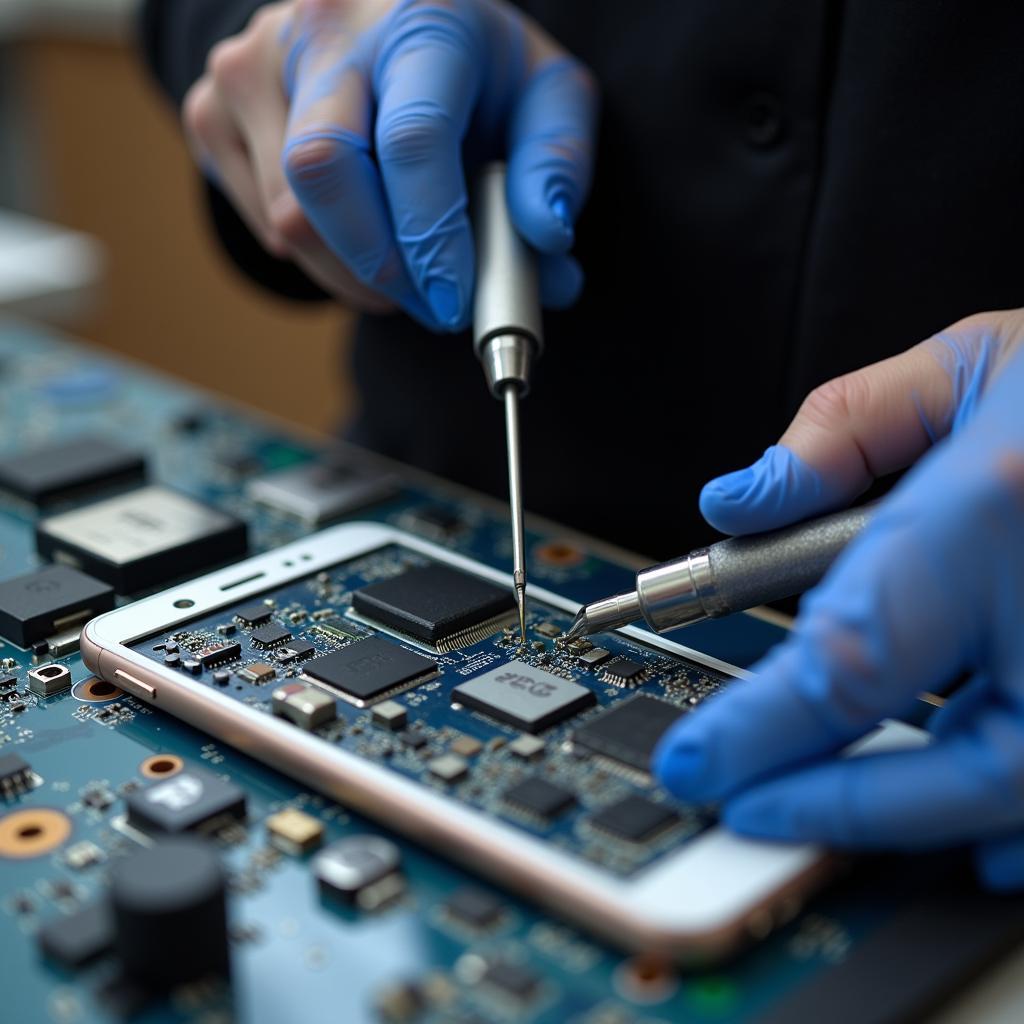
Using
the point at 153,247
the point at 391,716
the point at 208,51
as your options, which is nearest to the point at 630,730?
the point at 391,716

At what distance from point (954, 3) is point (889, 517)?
0.66 m

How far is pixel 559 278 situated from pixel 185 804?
2.56 feet

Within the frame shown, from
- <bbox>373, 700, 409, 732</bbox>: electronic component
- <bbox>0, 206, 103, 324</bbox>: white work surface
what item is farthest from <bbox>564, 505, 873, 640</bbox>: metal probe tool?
<bbox>0, 206, 103, 324</bbox>: white work surface

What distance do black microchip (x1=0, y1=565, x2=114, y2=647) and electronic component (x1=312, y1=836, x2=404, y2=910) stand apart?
46cm

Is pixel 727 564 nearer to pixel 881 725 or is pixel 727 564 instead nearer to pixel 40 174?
pixel 881 725

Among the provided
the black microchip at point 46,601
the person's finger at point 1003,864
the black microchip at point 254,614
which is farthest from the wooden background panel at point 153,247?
the person's finger at point 1003,864

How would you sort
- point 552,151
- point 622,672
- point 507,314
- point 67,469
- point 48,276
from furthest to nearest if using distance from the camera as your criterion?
point 48,276, point 67,469, point 552,151, point 507,314, point 622,672

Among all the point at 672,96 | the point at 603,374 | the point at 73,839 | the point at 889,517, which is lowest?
the point at 73,839

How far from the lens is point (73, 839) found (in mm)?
903

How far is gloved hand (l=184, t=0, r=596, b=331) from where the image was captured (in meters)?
1.34

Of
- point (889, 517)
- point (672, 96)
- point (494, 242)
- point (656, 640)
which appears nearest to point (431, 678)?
point (656, 640)

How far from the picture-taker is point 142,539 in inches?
52.8

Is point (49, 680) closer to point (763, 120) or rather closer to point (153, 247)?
point (763, 120)

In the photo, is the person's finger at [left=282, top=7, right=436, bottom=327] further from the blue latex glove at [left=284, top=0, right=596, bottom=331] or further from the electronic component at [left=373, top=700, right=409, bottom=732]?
the electronic component at [left=373, top=700, right=409, bottom=732]
